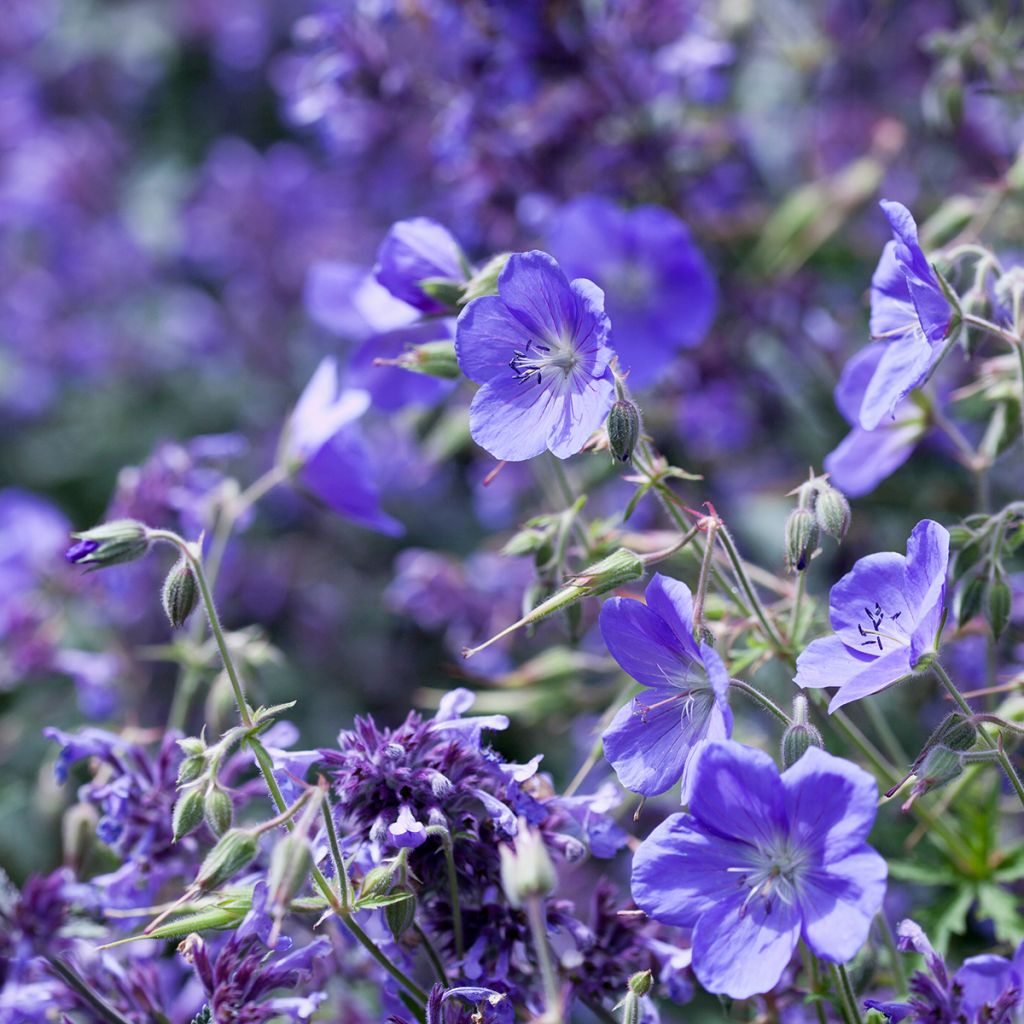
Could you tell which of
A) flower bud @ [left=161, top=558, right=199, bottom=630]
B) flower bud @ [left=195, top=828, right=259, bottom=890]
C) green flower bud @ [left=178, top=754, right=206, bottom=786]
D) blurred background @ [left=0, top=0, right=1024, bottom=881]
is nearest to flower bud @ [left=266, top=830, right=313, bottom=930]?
flower bud @ [left=195, top=828, right=259, bottom=890]

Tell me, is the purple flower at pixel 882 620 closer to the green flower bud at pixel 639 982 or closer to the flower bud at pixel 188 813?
the green flower bud at pixel 639 982

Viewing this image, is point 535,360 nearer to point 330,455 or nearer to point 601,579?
point 601,579

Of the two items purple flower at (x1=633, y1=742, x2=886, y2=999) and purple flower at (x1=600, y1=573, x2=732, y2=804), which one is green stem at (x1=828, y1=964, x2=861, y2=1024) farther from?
purple flower at (x1=600, y1=573, x2=732, y2=804)

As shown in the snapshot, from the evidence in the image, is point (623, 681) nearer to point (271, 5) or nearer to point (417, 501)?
point (417, 501)

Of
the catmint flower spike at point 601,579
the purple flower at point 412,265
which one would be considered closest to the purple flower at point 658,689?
the catmint flower spike at point 601,579

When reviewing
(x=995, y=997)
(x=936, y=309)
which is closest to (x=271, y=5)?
(x=936, y=309)

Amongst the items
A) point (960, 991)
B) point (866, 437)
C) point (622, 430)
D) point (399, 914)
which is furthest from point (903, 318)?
point (399, 914)
